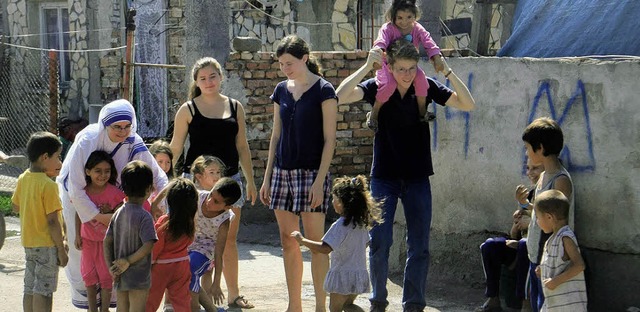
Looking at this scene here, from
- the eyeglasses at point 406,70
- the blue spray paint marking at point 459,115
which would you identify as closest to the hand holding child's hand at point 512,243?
the blue spray paint marking at point 459,115

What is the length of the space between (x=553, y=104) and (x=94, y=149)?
3.04 metres

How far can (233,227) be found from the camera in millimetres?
7004

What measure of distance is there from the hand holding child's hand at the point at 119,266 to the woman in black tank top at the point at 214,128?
1.21 m

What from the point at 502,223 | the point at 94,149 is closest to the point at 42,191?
the point at 94,149

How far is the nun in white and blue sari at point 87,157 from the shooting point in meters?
5.96

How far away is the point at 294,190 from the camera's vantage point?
6.48 m

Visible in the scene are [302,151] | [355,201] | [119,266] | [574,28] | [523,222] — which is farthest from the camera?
[574,28]

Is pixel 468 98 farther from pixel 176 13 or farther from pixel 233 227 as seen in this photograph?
pixel 176 13

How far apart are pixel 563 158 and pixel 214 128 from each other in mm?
2357

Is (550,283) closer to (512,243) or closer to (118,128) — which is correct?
(512,243)

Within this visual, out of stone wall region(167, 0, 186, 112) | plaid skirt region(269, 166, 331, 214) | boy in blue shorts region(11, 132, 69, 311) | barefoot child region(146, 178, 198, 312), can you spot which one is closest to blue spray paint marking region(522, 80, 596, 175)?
plaid skirt region(269, 166, 331, 214)

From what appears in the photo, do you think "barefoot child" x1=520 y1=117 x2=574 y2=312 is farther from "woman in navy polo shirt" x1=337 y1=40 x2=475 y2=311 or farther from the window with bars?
the window with bars

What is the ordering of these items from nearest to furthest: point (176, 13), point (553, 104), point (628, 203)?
point (628, 203), point (553, 104), point (176, 13)

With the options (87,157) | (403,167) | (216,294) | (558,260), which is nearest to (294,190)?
(403,167)
